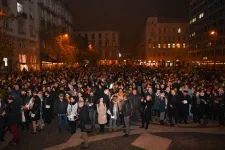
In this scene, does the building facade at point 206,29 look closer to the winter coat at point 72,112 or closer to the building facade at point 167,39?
the building facade at point 167,39

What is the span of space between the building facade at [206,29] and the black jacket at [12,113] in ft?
150

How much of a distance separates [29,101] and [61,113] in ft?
5.33

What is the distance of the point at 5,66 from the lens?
2883cm

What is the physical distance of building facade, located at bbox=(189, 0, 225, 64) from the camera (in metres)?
55.1

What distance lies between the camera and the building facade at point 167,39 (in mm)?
90062

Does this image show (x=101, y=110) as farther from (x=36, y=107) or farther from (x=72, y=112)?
(x=36, y=107)

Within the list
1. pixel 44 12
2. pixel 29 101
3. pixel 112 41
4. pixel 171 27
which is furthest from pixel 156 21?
pixel 29 101

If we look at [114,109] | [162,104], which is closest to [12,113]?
[114,109]

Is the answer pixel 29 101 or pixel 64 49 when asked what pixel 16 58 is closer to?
pixel 64 49

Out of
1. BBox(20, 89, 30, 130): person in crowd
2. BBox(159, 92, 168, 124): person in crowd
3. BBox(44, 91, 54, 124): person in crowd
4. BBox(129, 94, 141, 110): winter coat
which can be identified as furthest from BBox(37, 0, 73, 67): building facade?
BBox(159, 92, 168, 124): person in crowd

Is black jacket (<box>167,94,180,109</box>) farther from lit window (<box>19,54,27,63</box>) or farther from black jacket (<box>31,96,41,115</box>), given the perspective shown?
lit window (<box>19,54,27,63</box>)

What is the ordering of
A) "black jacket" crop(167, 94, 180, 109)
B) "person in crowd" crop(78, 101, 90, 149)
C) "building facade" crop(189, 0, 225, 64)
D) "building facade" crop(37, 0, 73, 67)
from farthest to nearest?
"building facade" crop(189, 0, 225, 64), "building facade" crop(37, 0, 73, 67), "black jacket" crop(167, 94, 180, 109), "person in crowd" crop(78, 101, 90, 149)

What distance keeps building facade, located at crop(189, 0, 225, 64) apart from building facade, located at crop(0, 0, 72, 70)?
3502 cm

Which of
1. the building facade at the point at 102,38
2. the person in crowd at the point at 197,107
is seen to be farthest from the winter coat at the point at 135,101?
the building facade at the point at 102,38
